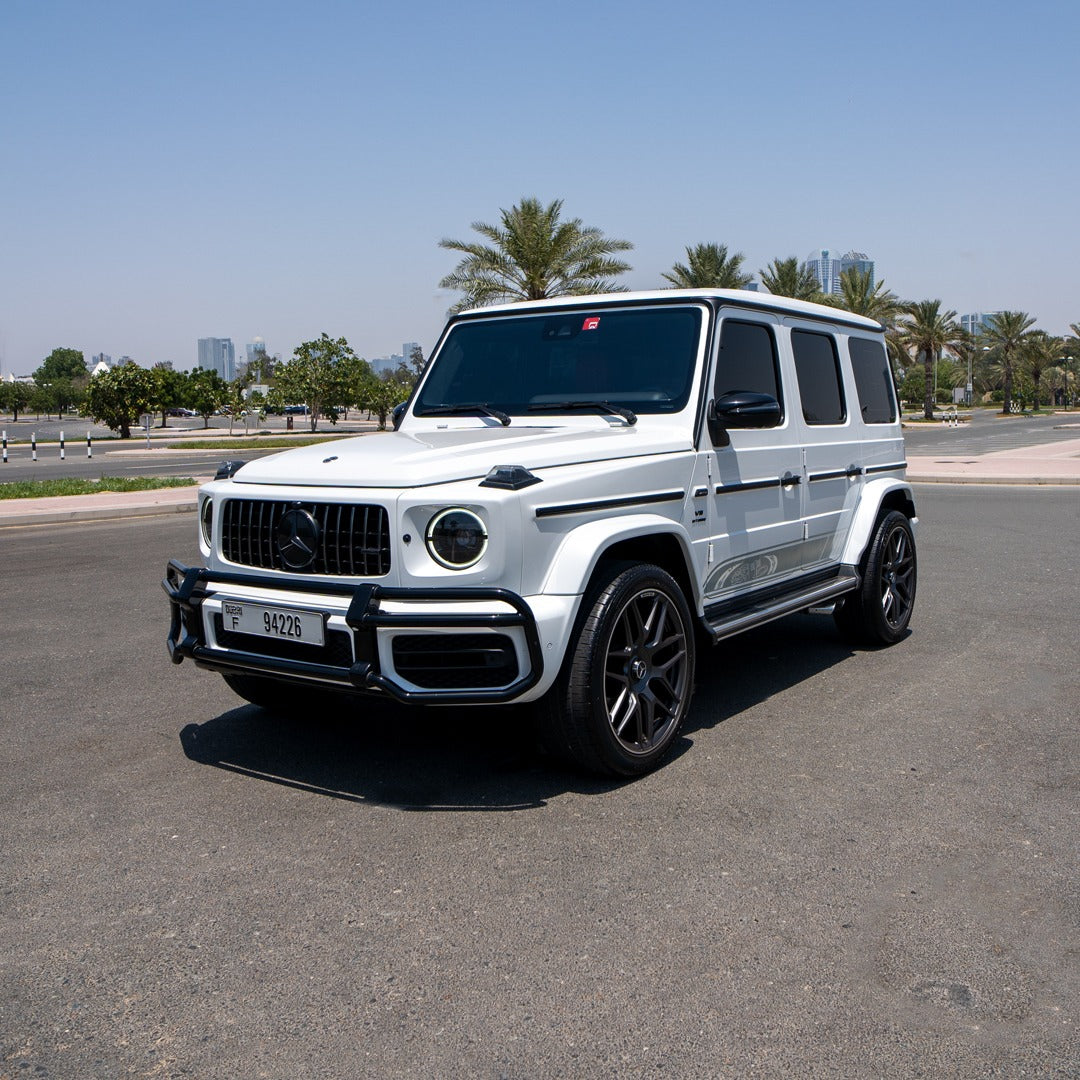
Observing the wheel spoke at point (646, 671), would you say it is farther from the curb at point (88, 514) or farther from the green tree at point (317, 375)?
the green tree at point (317, 375)

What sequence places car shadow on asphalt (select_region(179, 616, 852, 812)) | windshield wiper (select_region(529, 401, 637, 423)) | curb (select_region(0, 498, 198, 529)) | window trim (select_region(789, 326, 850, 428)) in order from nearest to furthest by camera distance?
car shadow on asphalt (select_region(179, 616, 852, 812)) → windshield wiper (select_region(529, 401, 637, 423)) → window trim (select_region(789, 326, 850, 428)) → curb (select_region(0, 498, 198, 529))

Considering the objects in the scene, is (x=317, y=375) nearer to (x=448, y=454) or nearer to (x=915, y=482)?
A: (x=915, y=482)

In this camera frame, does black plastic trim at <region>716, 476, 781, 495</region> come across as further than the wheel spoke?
Yes

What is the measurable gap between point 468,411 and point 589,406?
26.1 inches

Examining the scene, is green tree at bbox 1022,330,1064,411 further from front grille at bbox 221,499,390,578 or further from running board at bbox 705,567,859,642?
front grille at bbox 221,499,390,578

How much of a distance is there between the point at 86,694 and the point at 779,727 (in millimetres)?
3657

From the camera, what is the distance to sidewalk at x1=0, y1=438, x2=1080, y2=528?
15984 mm

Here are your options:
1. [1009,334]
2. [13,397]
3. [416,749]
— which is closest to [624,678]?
[416,749]

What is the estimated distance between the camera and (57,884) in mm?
3711

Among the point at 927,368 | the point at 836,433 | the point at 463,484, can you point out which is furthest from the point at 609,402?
the point at 927,368

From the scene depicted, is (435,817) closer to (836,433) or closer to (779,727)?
(779,727)

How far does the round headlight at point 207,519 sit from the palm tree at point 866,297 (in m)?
54.4

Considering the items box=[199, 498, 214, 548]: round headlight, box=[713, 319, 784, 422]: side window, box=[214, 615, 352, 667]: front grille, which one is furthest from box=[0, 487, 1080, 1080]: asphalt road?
box=[713, 319, 784, 422]: side window

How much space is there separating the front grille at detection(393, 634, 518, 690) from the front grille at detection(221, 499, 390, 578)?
324 mm
